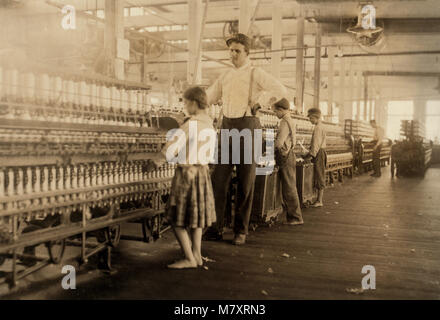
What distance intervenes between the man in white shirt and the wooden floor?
45 centimetres

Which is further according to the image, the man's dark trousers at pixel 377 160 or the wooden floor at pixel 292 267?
the man's dark trousers at pixel 377 160

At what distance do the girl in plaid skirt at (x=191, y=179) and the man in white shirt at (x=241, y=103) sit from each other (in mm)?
857

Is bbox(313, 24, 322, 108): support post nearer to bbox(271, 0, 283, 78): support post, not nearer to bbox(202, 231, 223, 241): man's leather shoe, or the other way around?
bbox(271, 0, 283, 78): support post

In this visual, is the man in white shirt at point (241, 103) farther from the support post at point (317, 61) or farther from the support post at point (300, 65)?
the support post at point (317, 61)

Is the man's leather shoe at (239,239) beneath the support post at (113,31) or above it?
beneath

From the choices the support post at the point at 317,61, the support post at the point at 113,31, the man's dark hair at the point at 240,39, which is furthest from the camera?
the support post at the point at 317,61

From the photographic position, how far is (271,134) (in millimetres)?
6133

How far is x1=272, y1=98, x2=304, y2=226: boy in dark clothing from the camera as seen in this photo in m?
5.79

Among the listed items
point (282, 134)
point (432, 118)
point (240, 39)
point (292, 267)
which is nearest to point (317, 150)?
point (282, 134)

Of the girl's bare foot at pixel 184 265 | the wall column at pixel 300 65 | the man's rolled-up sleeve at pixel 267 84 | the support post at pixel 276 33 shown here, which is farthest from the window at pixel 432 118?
the girl's bare foot at pixel 184 265

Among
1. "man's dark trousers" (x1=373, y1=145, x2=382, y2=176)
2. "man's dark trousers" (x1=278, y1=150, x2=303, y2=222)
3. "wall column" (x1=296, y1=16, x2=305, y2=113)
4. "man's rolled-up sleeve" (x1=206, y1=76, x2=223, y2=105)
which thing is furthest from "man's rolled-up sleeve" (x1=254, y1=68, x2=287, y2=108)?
"man's dark trousers" (x1=373, y1=145, x2=382, y2=176)

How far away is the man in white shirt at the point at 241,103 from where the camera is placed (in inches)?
178

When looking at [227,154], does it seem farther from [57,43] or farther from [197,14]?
[57,43]
